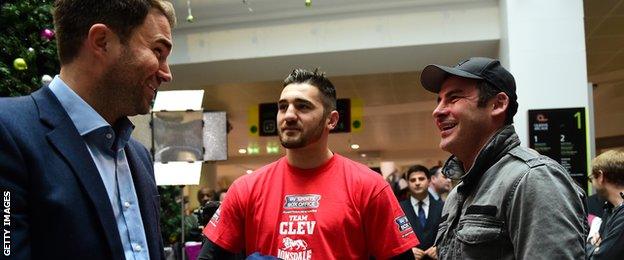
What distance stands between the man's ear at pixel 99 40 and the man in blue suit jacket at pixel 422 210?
13.0 feet

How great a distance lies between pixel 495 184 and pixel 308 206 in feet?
2.67

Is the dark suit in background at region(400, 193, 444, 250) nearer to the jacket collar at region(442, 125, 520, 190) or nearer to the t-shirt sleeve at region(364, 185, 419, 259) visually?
the t-shirt sleeve at region(364, 185, 419, 259)

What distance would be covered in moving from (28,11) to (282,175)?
7.99ft

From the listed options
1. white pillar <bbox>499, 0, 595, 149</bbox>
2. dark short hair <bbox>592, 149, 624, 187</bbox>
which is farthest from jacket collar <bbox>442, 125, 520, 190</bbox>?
white pillar <bbox>499, 0, 595, 149</bbox>

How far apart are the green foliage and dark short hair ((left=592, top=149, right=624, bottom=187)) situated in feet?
11.7

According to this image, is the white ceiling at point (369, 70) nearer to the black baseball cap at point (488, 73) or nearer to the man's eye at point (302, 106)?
the man's eye at point (302, 106)

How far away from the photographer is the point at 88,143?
45.9 inches

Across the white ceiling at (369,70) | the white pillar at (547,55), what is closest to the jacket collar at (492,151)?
the white pillar at (547,55)

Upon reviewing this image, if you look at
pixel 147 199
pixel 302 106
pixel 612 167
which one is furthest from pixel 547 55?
pixel 147 199

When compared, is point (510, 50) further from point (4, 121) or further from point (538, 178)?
point (4, 121)

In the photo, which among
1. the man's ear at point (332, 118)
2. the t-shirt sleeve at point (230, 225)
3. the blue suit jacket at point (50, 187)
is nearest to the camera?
the blue suit jacket at point (50, 187)

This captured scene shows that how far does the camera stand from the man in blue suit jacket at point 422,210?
4898 mm

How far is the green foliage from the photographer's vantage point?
348 centimetres

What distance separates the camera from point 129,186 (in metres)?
1.25
